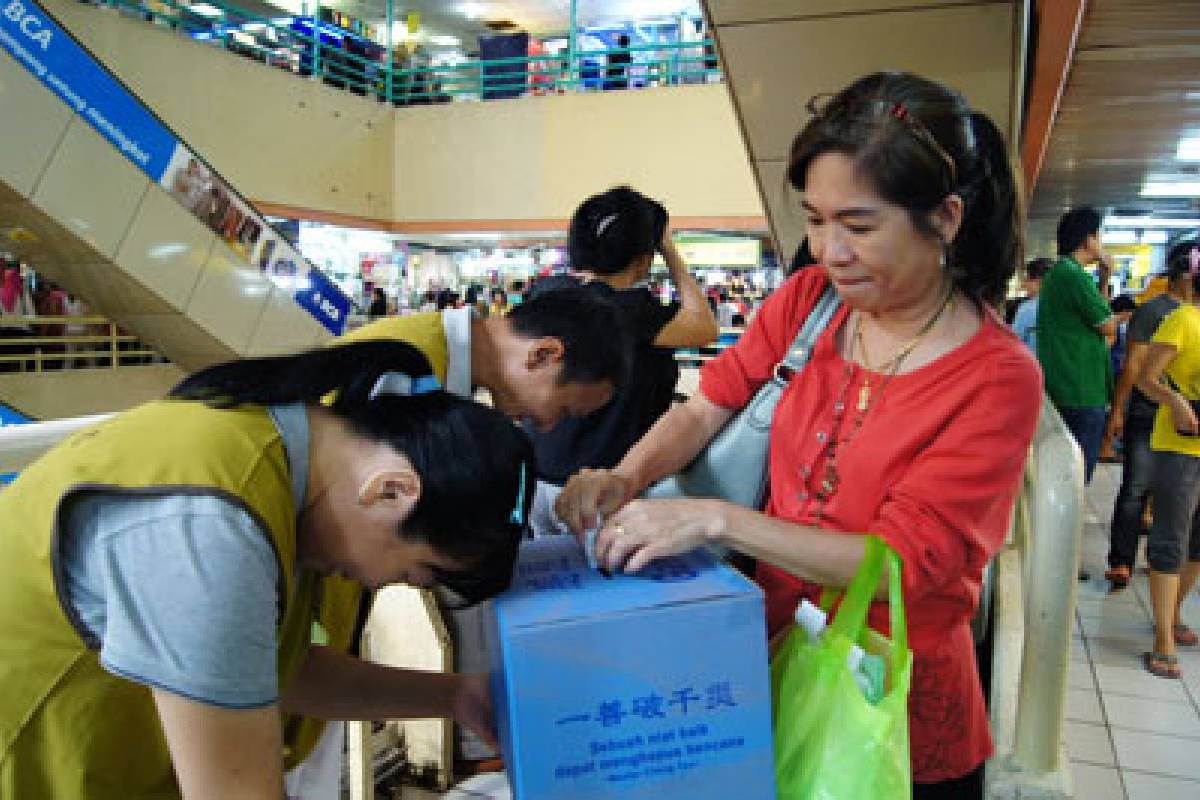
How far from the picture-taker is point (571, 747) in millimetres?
807

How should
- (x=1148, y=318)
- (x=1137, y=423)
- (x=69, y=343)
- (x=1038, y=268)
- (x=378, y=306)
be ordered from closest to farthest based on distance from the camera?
(x=1148, y=318) < (x=1137, y=423) < (x=1038, y=268) < (x=69, y=343) < (x=378, y=306)

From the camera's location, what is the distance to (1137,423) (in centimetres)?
405

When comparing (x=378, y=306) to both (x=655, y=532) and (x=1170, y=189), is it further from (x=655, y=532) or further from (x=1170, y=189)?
(x=655, y=532)

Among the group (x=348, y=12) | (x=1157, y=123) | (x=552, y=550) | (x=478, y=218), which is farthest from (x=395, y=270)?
(x=552, y=550)

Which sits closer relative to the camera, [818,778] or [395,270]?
[818,778]

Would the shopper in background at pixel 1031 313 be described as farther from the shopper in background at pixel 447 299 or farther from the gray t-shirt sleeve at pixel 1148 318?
the shopper in background at pixel 447 299

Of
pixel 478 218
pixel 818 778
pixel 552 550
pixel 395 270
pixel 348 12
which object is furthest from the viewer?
pixel 348 12

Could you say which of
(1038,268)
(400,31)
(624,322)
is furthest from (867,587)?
(400,31)

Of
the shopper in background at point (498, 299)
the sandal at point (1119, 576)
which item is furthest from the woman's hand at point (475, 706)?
the shopper in background at point (498, 299)

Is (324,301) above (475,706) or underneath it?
above

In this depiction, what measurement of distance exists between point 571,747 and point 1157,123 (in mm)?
5168

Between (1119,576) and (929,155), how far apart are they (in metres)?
4.41

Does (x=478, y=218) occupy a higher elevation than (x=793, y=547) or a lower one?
higher

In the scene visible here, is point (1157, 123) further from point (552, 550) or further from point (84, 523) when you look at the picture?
point (84, 523)
